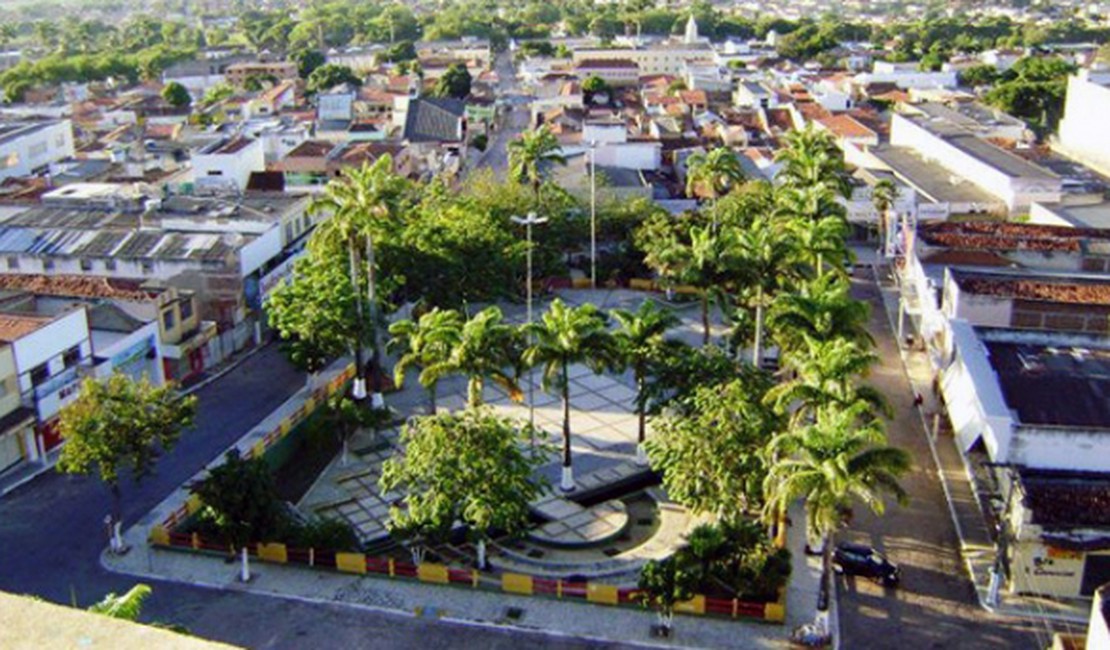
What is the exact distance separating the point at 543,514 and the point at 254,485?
9110 millimetres

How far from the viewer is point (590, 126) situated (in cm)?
8262

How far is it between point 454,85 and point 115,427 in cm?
9110

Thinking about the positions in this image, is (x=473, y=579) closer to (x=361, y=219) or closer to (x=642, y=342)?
(x=642, y=342)

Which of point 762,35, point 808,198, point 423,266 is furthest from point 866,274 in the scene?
point 762,35

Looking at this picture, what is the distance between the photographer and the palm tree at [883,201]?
6450 centimetres

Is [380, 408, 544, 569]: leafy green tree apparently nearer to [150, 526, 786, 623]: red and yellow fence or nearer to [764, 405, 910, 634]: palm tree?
[150, 526, 786, 623]: red and yellow fence

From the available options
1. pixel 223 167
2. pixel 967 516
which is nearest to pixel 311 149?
pixel 223 167

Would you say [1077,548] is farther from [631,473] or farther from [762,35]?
[762,35]

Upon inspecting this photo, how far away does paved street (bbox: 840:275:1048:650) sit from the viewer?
29.2 meters

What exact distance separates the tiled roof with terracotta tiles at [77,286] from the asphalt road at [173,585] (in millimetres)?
8050

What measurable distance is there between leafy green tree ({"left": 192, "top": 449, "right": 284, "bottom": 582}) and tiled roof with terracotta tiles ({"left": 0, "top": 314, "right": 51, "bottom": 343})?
10.6 m

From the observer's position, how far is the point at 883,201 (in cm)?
6462

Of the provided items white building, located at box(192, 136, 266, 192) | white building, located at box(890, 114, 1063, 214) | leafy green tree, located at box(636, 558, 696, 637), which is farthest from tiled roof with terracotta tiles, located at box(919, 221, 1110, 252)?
white building, located at box(192, 136, 266, 192)

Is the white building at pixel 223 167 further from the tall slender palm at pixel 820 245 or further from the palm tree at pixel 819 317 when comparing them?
the palm tree at pixel 819 317
